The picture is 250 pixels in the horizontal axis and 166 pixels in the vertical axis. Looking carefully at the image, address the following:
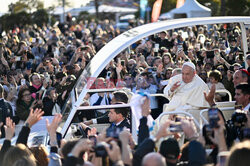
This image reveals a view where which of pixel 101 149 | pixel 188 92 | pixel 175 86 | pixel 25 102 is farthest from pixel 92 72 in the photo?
pixel 101 149

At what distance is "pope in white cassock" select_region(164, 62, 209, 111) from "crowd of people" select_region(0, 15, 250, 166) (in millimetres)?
15

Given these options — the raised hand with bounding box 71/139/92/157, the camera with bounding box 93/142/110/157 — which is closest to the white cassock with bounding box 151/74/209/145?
the raised hand with bounding box 71/139/92/157

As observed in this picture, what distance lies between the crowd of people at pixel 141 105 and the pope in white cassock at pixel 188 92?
0.01 m

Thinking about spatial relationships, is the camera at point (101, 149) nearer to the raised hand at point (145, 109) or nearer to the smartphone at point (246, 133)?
the raised hand at point (145, 109)

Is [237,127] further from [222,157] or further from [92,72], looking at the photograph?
[92,72]

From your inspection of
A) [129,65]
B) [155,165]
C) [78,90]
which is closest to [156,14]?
[129,65]

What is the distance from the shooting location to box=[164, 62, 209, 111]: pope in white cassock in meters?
8.29

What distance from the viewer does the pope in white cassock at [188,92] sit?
829 cm

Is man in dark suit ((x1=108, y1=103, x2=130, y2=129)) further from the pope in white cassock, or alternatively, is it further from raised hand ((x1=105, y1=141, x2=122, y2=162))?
raised hand ((x1=105, y1=141, x2=122, y2=162))

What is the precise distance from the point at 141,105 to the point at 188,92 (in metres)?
2.38

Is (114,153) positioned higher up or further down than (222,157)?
higher up

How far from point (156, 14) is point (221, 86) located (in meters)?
9.66

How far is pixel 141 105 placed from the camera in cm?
613

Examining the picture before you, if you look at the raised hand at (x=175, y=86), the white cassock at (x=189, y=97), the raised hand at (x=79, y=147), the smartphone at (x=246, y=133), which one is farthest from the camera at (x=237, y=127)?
the raised hand at (x=175, y=86)
